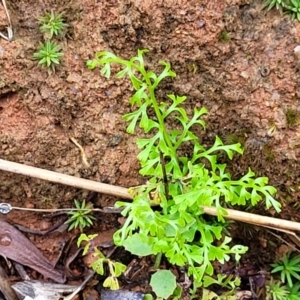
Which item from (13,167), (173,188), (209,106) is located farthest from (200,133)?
(13,167)

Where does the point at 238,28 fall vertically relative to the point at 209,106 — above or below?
above

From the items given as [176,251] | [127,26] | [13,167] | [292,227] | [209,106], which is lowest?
[13,167]

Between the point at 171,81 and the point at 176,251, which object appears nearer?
the point at 176,251

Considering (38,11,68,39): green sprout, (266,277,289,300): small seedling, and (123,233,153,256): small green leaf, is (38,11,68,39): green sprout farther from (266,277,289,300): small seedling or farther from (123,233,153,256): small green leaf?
(266,277,289,300): small seedling

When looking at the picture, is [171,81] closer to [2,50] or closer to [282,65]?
[282,65]

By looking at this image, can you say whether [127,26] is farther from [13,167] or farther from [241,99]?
[13,167]

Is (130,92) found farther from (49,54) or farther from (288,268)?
(288,268)
